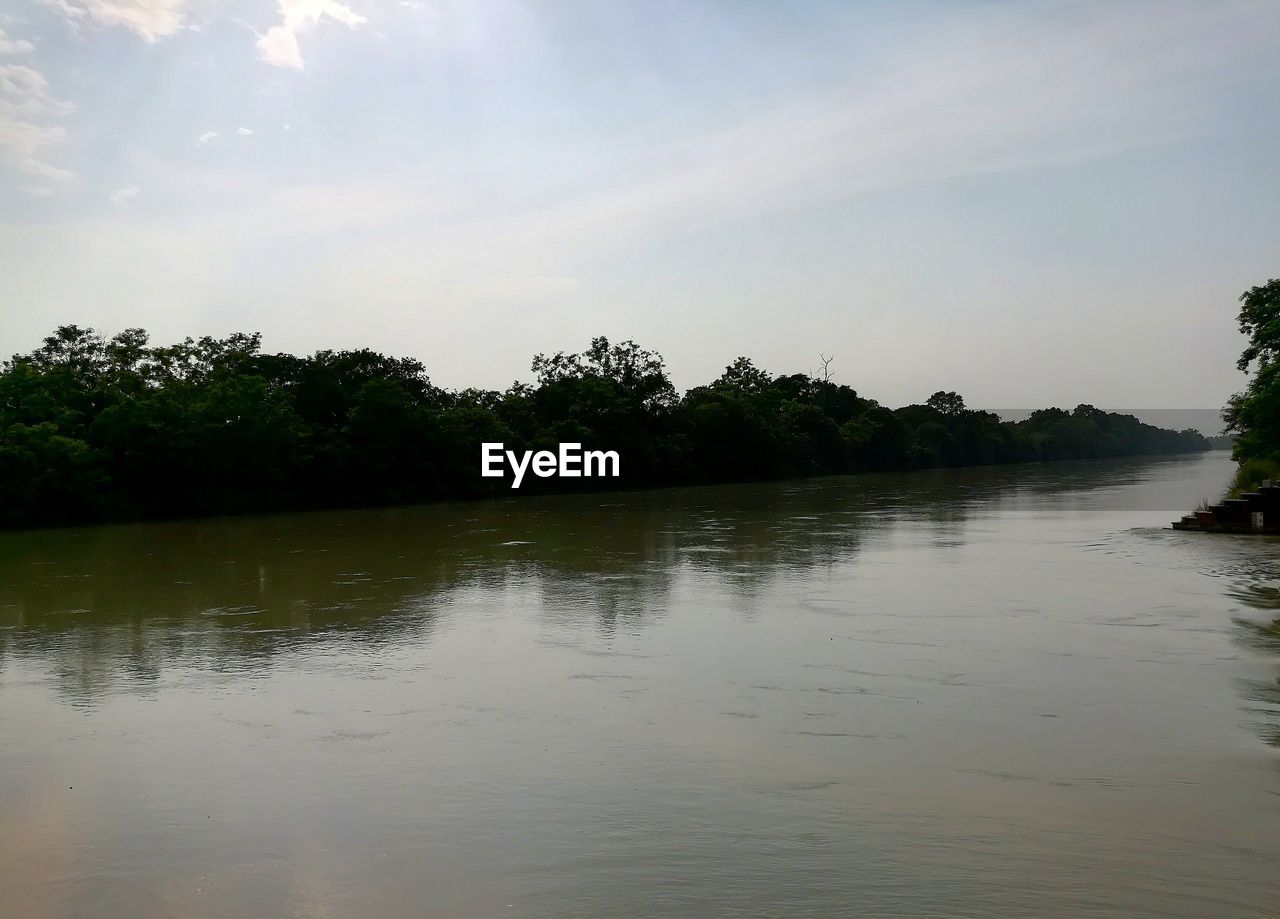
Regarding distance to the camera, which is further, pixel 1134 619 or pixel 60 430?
pixel 60 430

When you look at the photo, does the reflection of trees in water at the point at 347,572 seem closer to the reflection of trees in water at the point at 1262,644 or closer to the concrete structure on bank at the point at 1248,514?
the concrete structure on bank at the point at 1248,514

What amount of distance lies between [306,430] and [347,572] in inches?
1053

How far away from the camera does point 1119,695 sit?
8570 mm

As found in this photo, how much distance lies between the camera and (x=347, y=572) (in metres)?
19.0

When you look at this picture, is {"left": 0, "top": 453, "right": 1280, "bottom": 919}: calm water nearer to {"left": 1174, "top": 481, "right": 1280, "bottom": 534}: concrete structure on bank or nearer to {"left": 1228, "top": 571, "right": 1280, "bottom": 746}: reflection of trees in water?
{"left": 1228, "top": 571, "right": 1280, "bottom": 746}: reflection of trees in water

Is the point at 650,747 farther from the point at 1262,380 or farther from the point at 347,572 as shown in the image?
the point at 1262,380

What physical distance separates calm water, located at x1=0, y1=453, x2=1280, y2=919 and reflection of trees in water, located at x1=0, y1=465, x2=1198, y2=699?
A: 128 mm

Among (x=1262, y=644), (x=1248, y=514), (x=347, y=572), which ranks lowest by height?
(x=1262, y=644)

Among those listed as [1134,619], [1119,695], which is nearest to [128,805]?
[1119,695]

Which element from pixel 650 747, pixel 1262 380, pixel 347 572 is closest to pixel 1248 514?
pixel 1262 380

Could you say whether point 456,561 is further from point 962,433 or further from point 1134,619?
point 962,433

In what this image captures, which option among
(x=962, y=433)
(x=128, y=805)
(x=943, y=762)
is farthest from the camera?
(x=962, y=433)

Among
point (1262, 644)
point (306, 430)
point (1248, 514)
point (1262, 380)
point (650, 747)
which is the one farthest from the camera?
point (306, 430)

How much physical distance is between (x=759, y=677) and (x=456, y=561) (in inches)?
495
